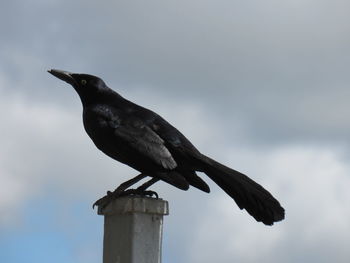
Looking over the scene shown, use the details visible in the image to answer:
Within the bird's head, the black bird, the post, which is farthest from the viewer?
the bird's head

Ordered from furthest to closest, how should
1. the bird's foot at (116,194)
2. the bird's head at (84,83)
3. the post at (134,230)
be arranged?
the bird's head at (84,83), the bird's foot at (116,194), the post at (134,230)

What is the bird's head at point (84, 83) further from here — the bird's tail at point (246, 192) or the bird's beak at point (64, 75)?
the bird's tail at point (246, 192)

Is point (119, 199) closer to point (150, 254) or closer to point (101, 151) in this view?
point (150, 254)

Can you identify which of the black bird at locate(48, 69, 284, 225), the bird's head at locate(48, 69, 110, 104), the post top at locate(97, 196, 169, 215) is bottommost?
the post top at locate(97, 196, 169, 215)

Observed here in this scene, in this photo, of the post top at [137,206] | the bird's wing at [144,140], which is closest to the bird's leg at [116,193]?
the post top at [137,206]

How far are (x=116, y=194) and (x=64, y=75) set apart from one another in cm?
168

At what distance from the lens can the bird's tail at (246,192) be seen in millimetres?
5418

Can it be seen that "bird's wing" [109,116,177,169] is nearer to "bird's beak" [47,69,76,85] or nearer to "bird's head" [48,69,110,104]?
"bird's head" [48,69,110,104]

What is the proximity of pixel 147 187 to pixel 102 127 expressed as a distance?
70 cm

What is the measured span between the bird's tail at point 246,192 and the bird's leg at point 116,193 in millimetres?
620

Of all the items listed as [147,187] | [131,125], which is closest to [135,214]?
[147,187]

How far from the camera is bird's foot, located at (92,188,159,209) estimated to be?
16.8ft

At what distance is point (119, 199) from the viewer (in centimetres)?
491

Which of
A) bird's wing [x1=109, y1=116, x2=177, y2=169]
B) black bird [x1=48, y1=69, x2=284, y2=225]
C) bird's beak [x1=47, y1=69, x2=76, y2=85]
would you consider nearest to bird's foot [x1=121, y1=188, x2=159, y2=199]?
black bird [x1=48, y1=69, x2=284, y2=225]
